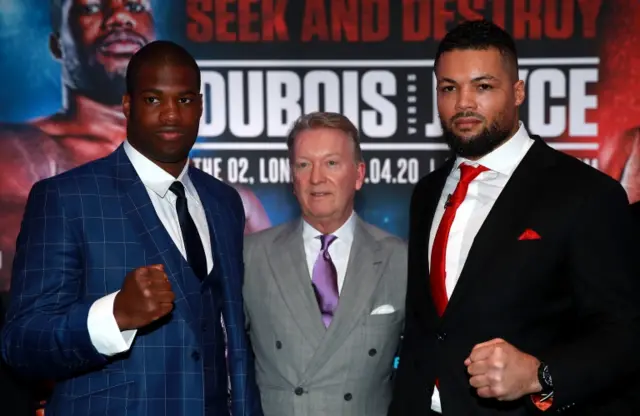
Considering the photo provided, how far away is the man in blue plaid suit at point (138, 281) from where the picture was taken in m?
1.92

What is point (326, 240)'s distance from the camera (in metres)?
2.62

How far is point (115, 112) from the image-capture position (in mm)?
4203

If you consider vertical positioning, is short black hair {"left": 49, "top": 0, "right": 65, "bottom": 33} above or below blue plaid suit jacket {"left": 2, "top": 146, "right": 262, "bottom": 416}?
above

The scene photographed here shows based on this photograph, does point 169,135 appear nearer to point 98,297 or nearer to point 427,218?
point 98,297

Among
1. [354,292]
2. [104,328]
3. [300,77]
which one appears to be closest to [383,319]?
[354,292]

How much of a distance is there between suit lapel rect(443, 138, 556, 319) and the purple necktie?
0.50m

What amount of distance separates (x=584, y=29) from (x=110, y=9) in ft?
8.10

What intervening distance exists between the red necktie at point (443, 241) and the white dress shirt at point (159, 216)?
641mm

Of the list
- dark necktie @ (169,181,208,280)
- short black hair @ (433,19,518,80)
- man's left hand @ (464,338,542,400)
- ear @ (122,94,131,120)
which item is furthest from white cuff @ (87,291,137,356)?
short black hair @ (433,19,518,80)

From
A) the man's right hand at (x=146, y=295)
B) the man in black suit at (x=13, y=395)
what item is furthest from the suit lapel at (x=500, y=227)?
the man in black suit at (x=13, y=395)

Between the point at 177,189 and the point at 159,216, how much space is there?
0.10 meters

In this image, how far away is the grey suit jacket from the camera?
8.10 ft

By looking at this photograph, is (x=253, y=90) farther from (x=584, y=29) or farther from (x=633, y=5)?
(x=633, y=5)

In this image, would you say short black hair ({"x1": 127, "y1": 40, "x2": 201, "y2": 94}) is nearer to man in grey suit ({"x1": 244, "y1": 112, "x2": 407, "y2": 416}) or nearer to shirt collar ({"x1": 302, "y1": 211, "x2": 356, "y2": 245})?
man in grey suit ({"x1": 244, "y1": 112, "x2": 407, "y2": 416})
